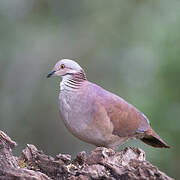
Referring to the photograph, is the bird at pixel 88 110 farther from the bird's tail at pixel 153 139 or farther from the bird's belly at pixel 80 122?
the bird's tail at pixel 153 139

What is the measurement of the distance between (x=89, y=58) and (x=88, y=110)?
217 inches

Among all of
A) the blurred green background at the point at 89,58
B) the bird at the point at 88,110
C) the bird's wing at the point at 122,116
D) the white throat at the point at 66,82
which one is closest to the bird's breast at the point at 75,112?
the bird at the point at 88,110

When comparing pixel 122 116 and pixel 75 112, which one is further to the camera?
pixel 122 116

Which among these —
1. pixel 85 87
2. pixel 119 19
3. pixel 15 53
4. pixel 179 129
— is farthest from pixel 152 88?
pixel 85 87

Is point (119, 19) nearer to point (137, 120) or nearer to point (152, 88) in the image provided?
point (152, 88)

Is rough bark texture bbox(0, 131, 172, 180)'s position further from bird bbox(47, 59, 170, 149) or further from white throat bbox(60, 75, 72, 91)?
white throat bbox(60, 75, 72, 91)

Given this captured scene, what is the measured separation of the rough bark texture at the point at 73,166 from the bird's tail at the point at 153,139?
1.46 metres

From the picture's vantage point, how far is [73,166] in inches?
171

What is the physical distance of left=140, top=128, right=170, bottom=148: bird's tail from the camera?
6.15 meters

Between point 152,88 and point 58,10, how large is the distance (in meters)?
2.74

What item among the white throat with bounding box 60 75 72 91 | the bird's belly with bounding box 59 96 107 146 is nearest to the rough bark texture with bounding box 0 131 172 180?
the bird's belly with bounding box 59 96 107 146

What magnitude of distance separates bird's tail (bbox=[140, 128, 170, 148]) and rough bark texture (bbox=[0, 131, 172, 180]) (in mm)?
1463

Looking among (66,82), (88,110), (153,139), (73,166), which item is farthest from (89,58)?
(73,166)

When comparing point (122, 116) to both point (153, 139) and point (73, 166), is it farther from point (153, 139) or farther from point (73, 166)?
point (73, 166)
